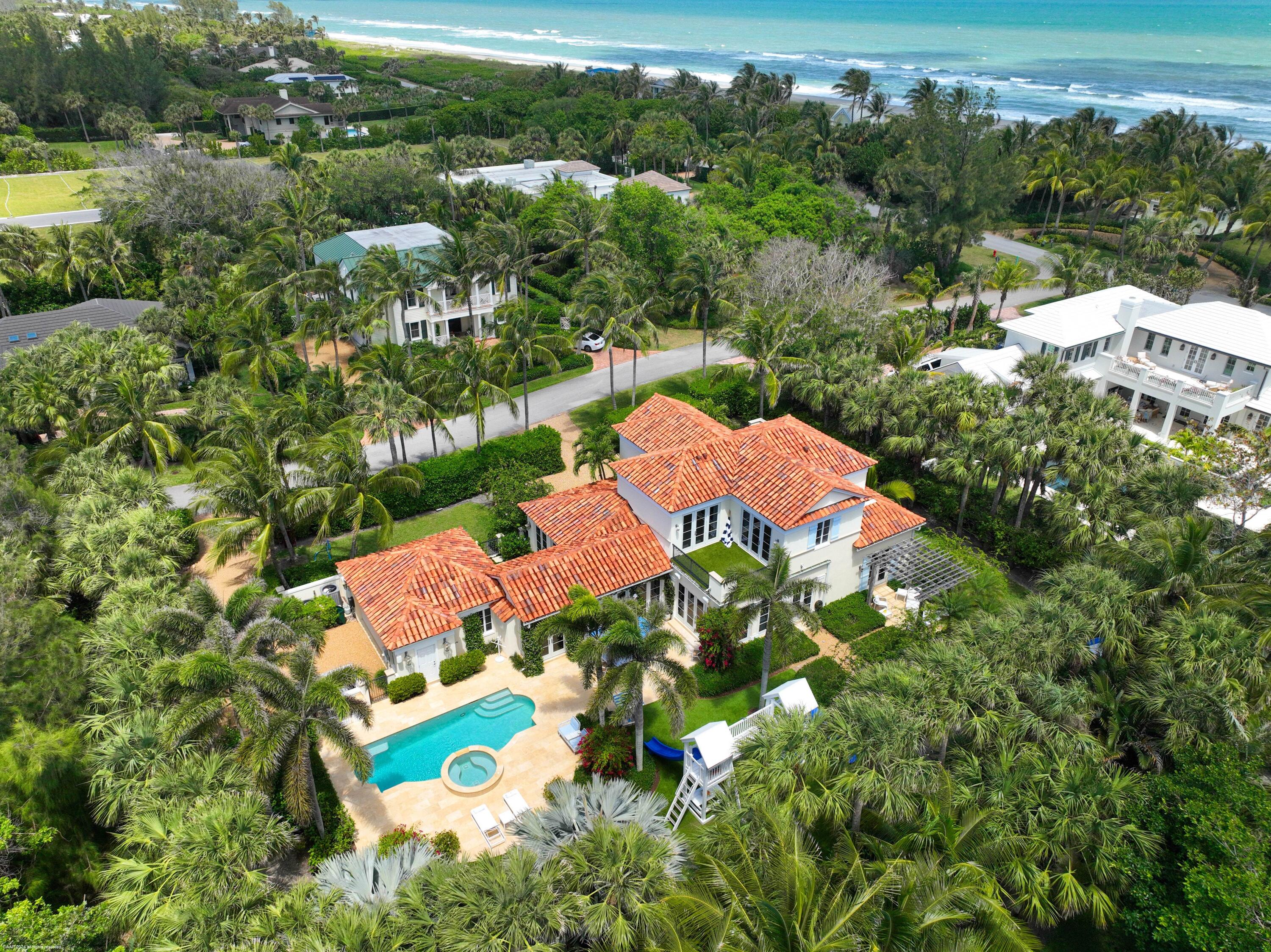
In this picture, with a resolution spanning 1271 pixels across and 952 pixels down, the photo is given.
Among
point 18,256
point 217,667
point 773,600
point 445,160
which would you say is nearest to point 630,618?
point 773,600

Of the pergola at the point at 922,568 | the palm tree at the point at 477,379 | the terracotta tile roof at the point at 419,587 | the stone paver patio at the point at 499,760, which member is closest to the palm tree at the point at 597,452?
the palm tree at the point at 477,379

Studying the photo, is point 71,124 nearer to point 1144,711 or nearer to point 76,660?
point 76,660

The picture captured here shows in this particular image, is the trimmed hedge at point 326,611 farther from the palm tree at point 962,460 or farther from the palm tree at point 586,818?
the palm tree at point 962,460

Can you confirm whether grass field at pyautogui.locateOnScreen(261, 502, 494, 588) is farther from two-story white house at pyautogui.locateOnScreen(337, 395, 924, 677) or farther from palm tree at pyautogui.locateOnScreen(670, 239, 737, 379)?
palm tree at pyautogui.locateOnScreen(670, 239, 737, 379)

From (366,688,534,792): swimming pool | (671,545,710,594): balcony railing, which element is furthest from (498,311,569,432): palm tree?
(366,688,534,792): swimming pool

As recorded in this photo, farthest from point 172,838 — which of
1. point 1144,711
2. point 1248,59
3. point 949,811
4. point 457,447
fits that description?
point 1248,59

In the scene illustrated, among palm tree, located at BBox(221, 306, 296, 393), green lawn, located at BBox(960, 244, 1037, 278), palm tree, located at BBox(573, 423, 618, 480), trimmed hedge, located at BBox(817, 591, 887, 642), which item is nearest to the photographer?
→ trimmed hedge, located at BBox(817, 591, 887, 642)
